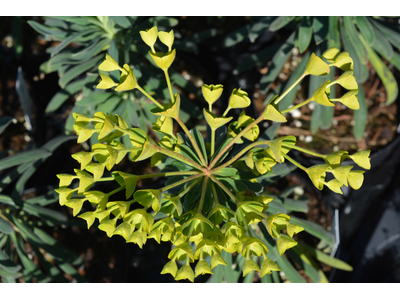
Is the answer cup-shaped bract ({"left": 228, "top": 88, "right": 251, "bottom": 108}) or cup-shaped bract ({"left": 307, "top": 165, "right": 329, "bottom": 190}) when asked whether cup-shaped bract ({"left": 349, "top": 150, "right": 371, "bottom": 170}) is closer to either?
cup-shaped bract ({"left": 307, "top": 165, "right": 329, "bottom": 190})

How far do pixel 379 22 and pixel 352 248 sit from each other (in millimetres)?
1314

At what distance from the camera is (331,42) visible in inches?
49.4

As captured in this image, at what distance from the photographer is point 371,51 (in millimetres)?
1489

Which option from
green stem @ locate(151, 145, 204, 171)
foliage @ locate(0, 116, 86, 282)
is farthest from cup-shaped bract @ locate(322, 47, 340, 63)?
foliage @ locate(0, 116, 86, 282)

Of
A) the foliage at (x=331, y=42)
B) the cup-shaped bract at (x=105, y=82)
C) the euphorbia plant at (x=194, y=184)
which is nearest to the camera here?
the euphorbia plant at (x=194, y=184)

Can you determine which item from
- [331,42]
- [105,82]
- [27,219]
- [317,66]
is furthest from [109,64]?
[27,219]

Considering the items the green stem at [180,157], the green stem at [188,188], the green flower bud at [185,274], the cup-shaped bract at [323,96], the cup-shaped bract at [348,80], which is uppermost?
the cup-shaped bract at [348,80]

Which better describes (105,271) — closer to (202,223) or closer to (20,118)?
(20,118)

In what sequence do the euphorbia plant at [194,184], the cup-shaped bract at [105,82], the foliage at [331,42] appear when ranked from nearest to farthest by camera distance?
the euphorbia plant at [194,184] < the cup-shaped bract at [105,82] < the foliage at [331,42]

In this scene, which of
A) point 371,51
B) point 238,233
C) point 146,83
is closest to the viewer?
point 238,233

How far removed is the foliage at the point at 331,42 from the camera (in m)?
1.21

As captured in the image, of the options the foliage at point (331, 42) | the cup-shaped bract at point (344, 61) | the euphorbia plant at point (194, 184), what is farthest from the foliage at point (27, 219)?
the cup-shaped bract at point (344, 61)

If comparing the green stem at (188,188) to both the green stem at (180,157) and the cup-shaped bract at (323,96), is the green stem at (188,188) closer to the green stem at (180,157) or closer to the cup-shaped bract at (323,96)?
the green stem at (180,157)

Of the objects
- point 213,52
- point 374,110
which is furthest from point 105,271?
point 374,110
